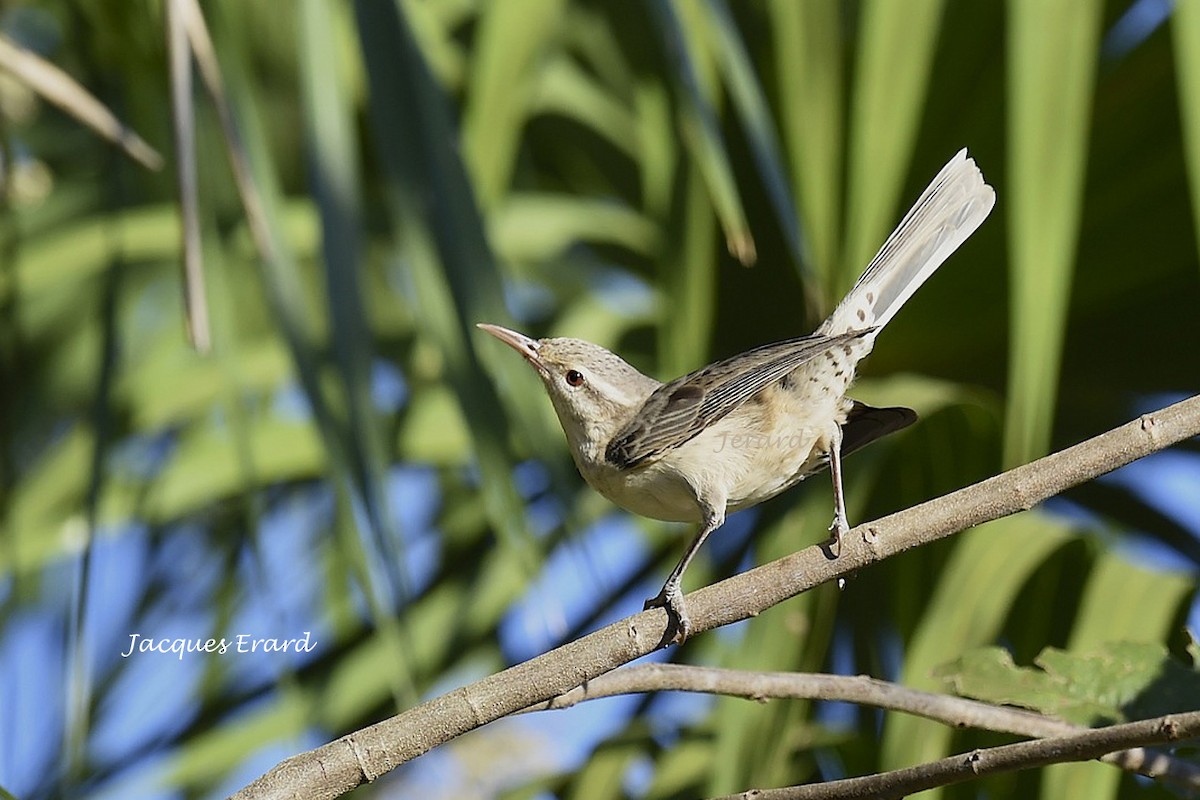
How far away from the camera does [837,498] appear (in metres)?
2.05

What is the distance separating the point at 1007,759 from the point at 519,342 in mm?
1435

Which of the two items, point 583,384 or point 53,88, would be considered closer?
point 53,88

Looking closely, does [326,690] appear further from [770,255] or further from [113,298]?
[770,255]

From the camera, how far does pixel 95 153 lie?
17.0ft

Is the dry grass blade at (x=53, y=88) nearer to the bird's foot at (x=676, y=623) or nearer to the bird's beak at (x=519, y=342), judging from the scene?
the bird's beak at (x=519, y=342)

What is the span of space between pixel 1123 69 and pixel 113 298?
9.39 ft

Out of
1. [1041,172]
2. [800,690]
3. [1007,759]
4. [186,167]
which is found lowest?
[800,690]

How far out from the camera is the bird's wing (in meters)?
2.17

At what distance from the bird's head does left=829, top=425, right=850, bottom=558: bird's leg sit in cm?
42

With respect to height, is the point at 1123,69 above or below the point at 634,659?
above

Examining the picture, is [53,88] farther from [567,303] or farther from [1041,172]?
[567,303]

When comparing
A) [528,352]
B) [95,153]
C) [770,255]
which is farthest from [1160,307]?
[95,153]

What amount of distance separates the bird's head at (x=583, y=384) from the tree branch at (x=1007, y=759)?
1188 mm

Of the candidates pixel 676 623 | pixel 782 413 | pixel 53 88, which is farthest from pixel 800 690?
pixel 53 88
